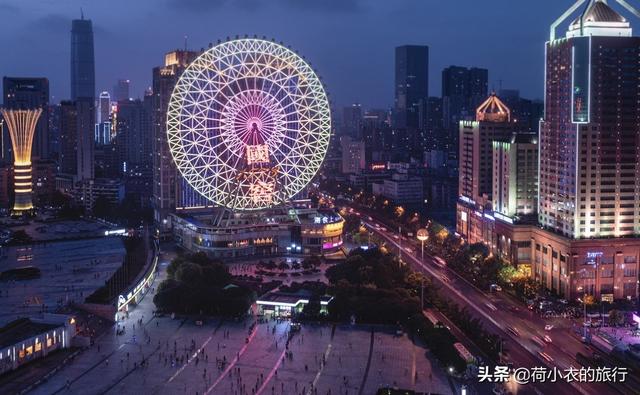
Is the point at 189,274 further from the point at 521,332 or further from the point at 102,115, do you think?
the point at 102,115

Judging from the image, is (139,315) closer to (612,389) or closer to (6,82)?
(612,389)

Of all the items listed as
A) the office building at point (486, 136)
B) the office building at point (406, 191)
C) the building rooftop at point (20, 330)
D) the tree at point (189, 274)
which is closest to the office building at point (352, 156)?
the office building at point (406, 191)

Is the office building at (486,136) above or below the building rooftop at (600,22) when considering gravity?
below

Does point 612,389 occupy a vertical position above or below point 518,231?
below

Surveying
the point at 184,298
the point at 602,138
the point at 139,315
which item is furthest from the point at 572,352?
the point at 139,315

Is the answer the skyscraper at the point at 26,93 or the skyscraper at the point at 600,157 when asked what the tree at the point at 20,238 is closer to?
the skyscraper at the point at 600,157

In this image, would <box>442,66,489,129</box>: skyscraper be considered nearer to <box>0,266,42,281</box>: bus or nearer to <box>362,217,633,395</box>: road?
<box>362,217,633,395</box>: road

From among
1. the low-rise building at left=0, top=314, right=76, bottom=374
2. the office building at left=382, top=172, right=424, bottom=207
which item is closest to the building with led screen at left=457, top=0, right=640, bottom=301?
the low-rise building at left=0, top=314, right=76, bottom=374
